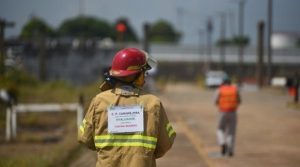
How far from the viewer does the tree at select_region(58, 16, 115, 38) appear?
12656 centimetres

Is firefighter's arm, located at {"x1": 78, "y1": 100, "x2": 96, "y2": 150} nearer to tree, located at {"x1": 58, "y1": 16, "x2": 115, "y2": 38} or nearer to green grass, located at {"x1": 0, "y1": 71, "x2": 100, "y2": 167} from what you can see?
green grass, located at {"x1": 0, "y1": 71, "x2": 100, "y2": 167}

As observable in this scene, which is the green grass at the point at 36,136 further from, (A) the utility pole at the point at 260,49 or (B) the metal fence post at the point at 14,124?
(A) the utility pole at the point at 260,49

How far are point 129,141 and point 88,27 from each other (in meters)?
129

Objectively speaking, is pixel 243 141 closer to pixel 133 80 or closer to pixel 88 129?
pixel 133 80

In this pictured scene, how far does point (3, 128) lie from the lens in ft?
75.6

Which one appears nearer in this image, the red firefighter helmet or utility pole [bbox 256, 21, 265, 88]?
the red firefighter helmet

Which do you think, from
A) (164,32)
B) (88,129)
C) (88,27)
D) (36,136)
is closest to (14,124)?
(36,136)

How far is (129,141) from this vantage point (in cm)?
497

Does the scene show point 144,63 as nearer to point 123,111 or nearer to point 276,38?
point 123,111

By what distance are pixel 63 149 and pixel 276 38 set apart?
400 ft

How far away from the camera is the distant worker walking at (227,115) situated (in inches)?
553

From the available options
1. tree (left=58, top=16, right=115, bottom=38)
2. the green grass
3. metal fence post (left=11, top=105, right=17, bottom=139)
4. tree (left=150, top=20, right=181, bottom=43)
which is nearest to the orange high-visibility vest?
the green grass

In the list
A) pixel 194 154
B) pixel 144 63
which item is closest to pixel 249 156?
pixel 194 154

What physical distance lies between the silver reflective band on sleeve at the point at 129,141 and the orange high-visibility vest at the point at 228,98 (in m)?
9.19
